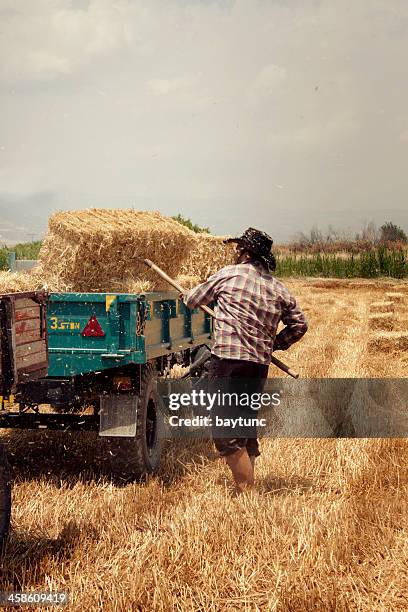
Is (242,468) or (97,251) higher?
(97,251)

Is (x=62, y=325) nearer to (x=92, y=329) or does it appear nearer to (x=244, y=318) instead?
(x=92, y=329)

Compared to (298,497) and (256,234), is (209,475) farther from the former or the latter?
(256,234)

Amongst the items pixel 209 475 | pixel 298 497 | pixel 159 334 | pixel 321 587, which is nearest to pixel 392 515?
pixel 298 497

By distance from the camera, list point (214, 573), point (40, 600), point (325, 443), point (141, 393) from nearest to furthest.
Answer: point (40, 600) < point (214, 573) < point (141, 393) < point (325, 443)

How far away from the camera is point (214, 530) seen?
18.2ft

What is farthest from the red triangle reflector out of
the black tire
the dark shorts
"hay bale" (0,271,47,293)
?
the dark shorts

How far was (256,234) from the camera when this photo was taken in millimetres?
6707

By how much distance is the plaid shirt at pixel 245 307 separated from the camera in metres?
6.58

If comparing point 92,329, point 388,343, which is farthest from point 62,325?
point 388,343

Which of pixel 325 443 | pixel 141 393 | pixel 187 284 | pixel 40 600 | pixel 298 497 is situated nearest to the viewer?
pixel 40 600

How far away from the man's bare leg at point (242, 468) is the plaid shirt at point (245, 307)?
28.8 inches

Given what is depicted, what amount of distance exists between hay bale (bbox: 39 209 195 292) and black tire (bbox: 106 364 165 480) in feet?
2.86

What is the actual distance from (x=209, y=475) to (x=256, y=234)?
214 cm

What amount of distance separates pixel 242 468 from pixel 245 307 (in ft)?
4.00
